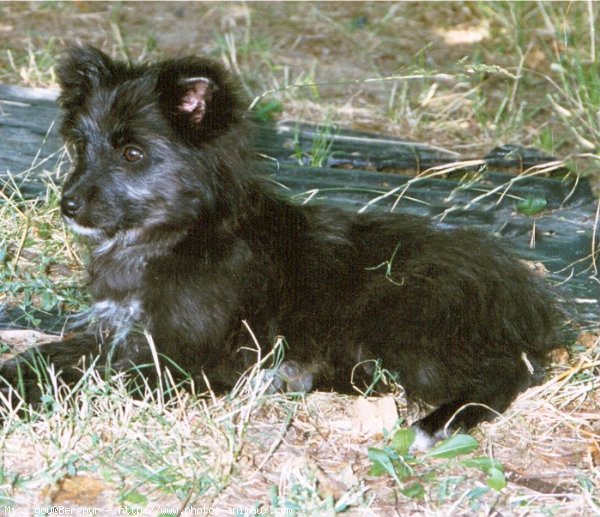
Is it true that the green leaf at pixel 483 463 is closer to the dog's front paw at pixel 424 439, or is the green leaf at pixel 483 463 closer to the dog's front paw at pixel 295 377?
the dog's front paw at pixel 424 439

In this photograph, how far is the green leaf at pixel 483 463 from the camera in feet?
12.2

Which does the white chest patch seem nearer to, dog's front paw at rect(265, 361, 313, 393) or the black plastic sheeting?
dog's front paw at rect(265, 361, 313, 393)

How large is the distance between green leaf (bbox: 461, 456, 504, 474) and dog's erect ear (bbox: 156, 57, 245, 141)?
1.61 meters

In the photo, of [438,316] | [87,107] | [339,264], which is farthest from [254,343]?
[87,107]

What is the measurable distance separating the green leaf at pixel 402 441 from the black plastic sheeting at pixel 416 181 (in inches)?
61.9

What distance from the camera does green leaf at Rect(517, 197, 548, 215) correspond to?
6.07 metres

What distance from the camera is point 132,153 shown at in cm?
420

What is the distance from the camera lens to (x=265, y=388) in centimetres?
401

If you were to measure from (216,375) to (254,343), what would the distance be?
0.20 meters

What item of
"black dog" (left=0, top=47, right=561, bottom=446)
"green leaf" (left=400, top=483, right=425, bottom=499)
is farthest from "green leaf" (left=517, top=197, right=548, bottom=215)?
"green leaf" (left=400, top=483, right=425, bottom=499)

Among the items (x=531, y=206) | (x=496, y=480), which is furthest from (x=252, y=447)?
(x=531, y=206)

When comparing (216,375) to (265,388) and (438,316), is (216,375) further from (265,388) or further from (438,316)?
(438,316)

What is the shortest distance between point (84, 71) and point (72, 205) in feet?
1.91

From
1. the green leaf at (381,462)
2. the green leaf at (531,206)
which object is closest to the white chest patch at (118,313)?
the green leaf at (381,462)
